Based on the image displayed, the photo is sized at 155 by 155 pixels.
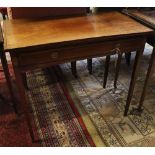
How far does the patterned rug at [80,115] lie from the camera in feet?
4.62

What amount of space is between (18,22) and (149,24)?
80cm

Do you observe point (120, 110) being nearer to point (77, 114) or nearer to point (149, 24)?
point (77, 114)

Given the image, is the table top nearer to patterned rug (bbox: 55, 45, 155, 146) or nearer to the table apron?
the table apron

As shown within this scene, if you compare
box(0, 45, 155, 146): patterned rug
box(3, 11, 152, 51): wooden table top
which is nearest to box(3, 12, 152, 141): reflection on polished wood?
box(3, 11, 152, 51): wooden table top

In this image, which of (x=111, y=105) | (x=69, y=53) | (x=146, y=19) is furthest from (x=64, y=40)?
(x=111, y=105)

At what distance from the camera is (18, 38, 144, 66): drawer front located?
1.03 metres

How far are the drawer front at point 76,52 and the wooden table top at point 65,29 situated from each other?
0.17 feet

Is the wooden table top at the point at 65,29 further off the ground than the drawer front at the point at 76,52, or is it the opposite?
the wooden table top at the point at 65,29

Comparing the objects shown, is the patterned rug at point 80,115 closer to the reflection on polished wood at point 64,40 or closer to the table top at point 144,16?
the reflection on polished wood at point 64,40

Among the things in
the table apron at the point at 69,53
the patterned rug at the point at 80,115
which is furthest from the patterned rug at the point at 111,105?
the table apron at the point at 69,53

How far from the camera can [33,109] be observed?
166 centimetres

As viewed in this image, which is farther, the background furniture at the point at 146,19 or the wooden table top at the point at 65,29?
the background furniture at the point at 146,19
